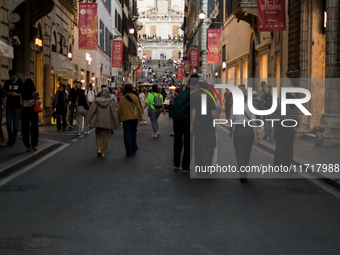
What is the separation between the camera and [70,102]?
23531mm

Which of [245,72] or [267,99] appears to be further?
[245,72]

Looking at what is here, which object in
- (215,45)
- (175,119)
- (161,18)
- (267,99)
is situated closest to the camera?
(175,119)

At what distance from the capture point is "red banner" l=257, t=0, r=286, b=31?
2116 cm

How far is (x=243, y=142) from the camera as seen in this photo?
10.3 m

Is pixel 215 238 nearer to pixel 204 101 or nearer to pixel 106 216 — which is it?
pixel 106 216

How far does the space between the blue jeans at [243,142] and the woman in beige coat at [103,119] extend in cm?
450

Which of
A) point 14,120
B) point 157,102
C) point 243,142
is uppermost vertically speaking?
point 157,102

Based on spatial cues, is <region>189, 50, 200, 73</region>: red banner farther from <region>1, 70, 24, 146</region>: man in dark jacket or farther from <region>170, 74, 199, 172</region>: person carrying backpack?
<region>170, 74, 199, 172</region>: person carrying backpack

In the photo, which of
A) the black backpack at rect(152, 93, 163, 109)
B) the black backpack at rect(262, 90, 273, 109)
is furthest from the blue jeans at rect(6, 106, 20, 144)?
the black backpack at rect(262, 90, 273, 109)

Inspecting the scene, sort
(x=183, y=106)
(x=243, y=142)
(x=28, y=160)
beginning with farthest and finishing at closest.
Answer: (x=28, y=160)
(x=183, y=106)
(x=243, y=142)

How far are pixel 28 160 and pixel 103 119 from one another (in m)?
2.47

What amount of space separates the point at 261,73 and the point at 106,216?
2311cm

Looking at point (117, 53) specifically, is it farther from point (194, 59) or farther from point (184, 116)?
point (184, 116)

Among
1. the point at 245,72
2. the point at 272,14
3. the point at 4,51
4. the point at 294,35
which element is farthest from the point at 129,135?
the point at 245,72
